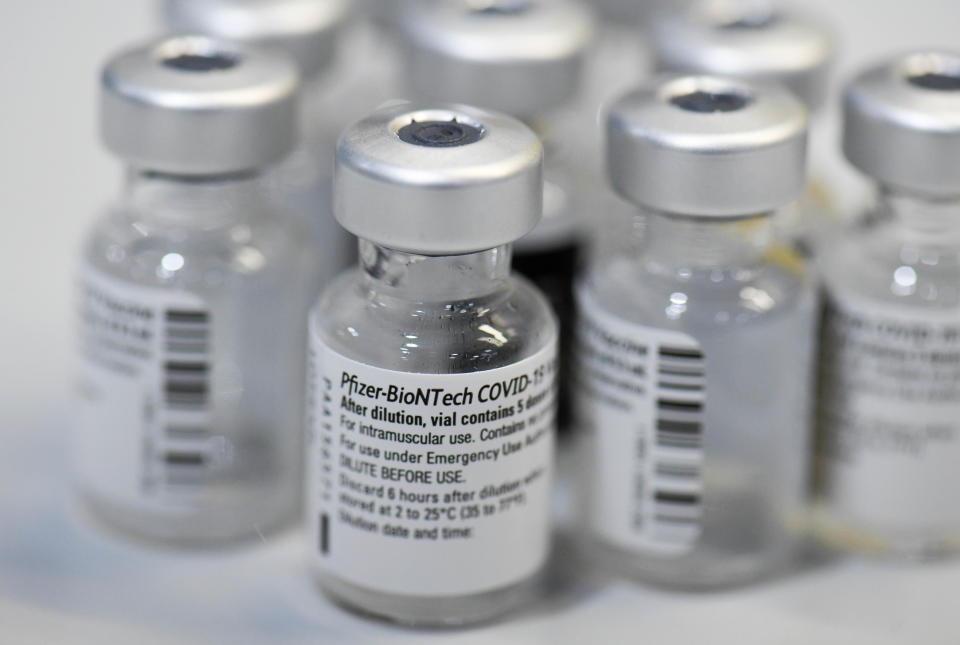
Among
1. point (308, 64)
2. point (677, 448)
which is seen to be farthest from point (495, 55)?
point (677, 448)

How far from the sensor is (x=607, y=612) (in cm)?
87

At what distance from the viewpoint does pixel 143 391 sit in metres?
0.88

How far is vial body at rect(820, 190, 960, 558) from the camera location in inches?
34.0

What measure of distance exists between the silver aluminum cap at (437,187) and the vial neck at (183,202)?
13cm

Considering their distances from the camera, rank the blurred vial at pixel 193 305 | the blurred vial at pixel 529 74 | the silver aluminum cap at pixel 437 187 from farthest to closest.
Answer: the blurred vial at pixel 529 74, the blurred vial at pixel 193 305, the silver aluminum cap at pixel 437 187

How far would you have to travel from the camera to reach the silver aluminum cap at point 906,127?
84cm

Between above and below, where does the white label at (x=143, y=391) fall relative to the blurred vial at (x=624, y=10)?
below

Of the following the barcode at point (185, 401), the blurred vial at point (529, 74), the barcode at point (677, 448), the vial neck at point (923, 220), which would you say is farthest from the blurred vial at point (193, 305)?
the vial neck at point (923, 220)

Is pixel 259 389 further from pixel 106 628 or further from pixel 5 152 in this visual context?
pixel 5 152

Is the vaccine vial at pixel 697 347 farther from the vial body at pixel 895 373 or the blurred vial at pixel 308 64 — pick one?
the blurred vial at pixel 308 64

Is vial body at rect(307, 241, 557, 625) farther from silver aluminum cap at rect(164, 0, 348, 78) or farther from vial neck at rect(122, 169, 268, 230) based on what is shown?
silver aluminum cap at rect(164, 0, 348, 78)

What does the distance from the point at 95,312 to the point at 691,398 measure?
1.01 ft

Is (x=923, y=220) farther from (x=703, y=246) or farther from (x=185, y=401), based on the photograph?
(x=185, y=401)

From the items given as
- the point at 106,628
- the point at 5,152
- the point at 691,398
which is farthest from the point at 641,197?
the point at 5,152
